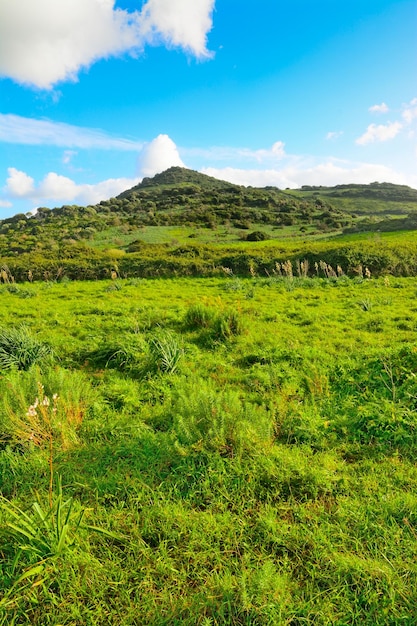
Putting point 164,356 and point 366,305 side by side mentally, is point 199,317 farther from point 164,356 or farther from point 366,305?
point 366,305

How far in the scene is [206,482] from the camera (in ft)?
10.1

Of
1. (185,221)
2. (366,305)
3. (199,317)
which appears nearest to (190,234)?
(185,221)

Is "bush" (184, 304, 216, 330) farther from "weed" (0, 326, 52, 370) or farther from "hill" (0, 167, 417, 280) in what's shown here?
"hill" (0, 167, 417, 280)

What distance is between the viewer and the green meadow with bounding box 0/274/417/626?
7.19 feet

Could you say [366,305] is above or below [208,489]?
above

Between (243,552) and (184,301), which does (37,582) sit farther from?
(184,301)

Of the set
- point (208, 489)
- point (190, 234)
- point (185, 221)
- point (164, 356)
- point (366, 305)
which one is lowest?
point (208, 489)

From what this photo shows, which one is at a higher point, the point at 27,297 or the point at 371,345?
the point at 27,297

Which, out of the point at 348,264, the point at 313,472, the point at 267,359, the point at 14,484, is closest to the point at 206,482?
the point at 313,472

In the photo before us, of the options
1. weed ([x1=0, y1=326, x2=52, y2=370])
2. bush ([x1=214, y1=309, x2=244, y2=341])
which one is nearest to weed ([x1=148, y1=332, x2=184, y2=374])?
bush ([x1=214, y1=309, x2=244, y2=341])

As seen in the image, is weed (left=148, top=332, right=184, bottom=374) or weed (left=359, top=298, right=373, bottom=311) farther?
weed (left=359, top=298, right=373, bottom=311)

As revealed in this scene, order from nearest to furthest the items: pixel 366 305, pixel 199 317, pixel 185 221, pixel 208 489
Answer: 1. pixel 208 489
2. pixel 199 317
3. pixel 366 305
4. pixel 185 221

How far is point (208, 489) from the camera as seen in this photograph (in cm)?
305

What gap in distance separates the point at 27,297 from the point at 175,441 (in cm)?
1487
